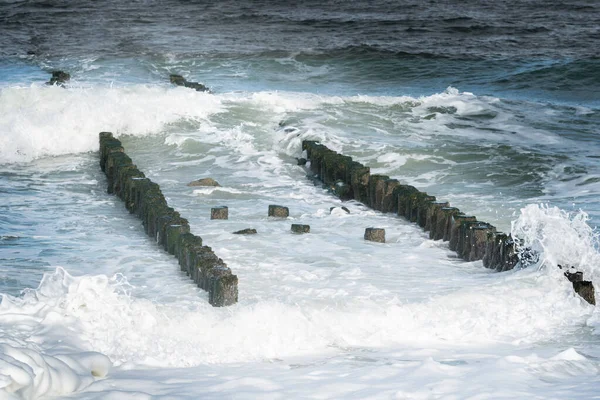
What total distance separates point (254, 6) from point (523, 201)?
1016 inches

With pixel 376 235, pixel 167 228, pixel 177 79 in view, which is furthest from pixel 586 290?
pixel 177 79

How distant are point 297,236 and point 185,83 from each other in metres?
12.9

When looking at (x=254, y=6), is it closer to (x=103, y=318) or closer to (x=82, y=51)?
(x=82, y=51)

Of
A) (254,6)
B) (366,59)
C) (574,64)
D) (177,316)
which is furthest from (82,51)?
(177,316)

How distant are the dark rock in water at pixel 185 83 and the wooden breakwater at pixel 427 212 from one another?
770 cm

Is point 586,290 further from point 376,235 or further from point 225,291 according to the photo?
point 225,291

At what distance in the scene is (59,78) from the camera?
21.1 m

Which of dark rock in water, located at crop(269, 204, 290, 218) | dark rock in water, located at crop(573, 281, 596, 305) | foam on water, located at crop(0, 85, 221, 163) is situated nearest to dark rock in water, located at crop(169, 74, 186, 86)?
foam on water, located at crop(0, 85, 221, 163)

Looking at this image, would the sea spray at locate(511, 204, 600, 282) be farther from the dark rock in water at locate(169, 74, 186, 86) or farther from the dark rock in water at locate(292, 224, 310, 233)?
the dark rock in water at locate(169, 74, 186, 86)

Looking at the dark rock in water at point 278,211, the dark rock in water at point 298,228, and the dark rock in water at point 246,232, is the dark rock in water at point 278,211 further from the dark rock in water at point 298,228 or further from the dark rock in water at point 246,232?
the dark rock in water at point 246,232

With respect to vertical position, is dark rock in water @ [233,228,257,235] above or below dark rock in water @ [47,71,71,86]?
below

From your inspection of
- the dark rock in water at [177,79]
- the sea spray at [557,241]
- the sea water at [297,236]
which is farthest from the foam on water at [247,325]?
the dark rock in water at [177,79]

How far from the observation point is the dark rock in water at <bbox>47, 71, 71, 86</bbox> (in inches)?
814

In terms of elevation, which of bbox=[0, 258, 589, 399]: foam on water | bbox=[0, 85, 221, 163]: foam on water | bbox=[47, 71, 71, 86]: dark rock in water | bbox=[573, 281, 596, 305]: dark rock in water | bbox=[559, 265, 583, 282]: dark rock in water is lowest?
bbox=[0, 258, 589, 399]: foam on water
